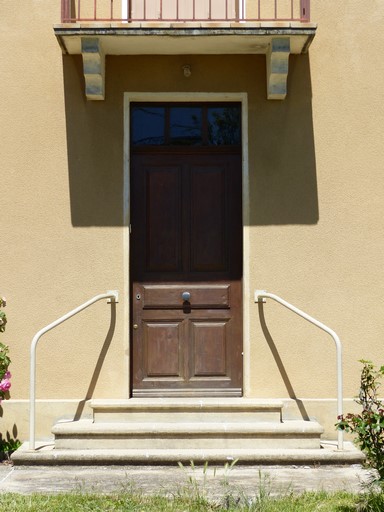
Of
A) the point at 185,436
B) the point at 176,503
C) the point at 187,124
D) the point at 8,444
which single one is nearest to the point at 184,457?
the point at 185,436

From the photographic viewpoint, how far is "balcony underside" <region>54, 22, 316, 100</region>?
6.78 m

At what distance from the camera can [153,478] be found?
227 inches

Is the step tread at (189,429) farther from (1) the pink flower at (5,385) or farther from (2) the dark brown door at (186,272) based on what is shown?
(2) the dark brown door at (186,272)

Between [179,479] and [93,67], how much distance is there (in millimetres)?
3910

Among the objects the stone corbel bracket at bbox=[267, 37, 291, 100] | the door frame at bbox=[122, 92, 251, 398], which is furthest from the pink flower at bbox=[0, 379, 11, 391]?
the stone corbel bracket at bbox=[267, 37, 291, 100]

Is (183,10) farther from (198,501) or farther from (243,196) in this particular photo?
(198,501)

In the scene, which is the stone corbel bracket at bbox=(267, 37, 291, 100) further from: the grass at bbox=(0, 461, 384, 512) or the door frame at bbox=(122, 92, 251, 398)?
the grass at bbox=(0, 461, 384, 512)

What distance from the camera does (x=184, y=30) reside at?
6.79 meters

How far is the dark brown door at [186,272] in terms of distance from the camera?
7.35 metres

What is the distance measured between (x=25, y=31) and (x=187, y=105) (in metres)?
1.78

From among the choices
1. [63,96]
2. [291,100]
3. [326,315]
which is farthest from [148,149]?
[326,315]

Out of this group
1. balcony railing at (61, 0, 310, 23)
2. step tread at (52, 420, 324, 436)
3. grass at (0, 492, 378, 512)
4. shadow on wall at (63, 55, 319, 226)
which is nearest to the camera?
grass at (0, 492, 378, 512)

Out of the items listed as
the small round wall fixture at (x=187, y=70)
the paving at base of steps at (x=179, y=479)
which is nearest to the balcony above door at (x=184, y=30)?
the small round wall fixture at (x=187, y=70)

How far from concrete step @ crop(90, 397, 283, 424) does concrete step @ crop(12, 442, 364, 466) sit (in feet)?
1.63
